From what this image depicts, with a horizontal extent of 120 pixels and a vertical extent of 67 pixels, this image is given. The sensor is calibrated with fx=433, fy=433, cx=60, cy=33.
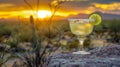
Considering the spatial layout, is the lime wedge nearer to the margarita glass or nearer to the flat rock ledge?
the margarita glass

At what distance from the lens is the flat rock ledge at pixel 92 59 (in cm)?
552

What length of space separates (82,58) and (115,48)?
0.73 m

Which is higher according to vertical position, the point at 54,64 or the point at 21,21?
the point at 21,21

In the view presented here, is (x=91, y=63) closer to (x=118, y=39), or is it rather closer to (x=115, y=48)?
(x=115, y=48)

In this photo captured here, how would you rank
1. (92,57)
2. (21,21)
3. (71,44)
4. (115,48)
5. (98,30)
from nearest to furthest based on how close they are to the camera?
1. (92,57)
2. (115,48)
3. (21,21)
4. (71,44)
5. (98,30)

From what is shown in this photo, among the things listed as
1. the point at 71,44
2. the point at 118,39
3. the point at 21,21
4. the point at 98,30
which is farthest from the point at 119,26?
the point at 21,21

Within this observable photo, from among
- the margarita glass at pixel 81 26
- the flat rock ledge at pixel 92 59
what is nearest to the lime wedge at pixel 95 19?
the margarita glass at pixel 81 26

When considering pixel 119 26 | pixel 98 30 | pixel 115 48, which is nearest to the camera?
pixel 115 48

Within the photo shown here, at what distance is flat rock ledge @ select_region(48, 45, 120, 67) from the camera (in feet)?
18.1

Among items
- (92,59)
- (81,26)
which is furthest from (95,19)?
(92,59)

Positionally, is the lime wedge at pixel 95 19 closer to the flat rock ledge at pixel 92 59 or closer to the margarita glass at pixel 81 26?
the margarita glass at pixel 81 26

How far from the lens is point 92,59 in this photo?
571 cm

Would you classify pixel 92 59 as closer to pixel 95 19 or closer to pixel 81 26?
pixel 81 26

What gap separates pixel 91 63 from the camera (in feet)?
18.1
